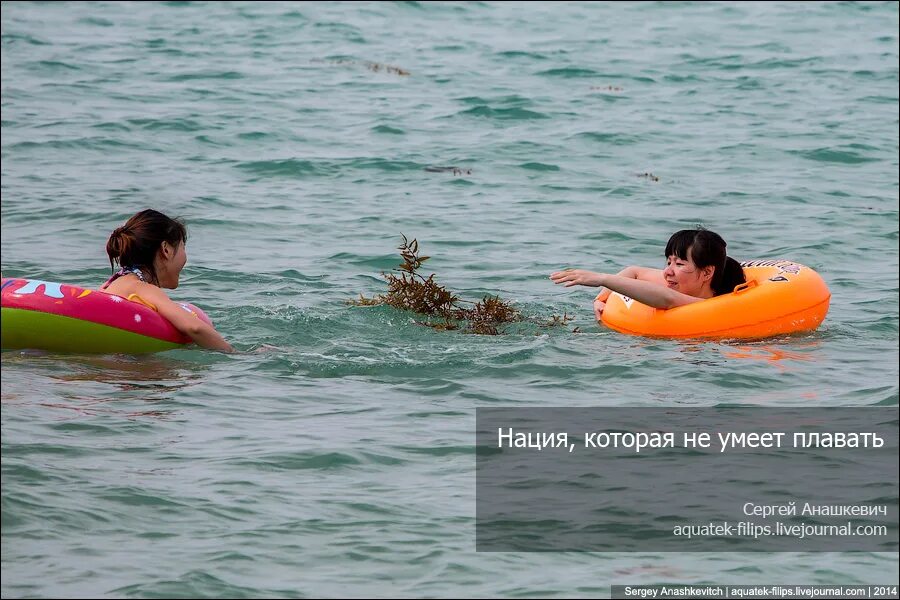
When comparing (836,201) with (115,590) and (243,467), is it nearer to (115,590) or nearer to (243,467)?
(243,467)

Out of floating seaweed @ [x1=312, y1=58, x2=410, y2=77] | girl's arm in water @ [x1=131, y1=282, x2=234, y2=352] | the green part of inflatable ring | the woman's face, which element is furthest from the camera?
floating seaweed @ [x1=312, y1=58, x2=410, y2=77]

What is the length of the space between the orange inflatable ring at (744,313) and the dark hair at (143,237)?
3.43 meters

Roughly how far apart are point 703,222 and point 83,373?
8.36m

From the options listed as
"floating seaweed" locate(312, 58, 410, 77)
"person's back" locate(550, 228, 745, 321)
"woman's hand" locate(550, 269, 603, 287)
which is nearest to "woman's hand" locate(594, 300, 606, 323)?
"person's back" locate(550, 228, 745, 321)

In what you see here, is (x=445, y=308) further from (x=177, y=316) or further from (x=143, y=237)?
(x=143, y=237)

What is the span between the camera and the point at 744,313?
9703 mm

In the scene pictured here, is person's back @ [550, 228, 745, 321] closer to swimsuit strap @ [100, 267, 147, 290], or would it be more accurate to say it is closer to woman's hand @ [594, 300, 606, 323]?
woman's hand @ [594, 300, 606, 323]

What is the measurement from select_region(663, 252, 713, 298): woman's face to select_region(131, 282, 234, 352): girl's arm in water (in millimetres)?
3476

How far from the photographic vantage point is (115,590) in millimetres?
5484

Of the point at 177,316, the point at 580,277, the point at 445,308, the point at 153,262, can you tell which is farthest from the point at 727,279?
the point at 153,262

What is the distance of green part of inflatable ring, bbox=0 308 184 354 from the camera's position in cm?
859

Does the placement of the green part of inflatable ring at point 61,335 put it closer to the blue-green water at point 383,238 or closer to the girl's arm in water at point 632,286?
the blue-green water at point 383,238

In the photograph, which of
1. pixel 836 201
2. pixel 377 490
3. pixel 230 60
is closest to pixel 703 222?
pixel 836 201

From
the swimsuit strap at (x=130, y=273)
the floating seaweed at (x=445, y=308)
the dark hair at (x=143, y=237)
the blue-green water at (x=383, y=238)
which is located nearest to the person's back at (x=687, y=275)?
the blue-green water at (x=383, y=238)
